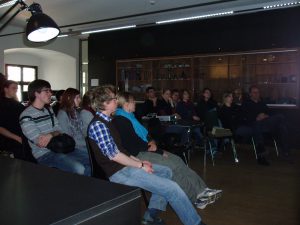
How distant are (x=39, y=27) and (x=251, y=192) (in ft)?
9.36

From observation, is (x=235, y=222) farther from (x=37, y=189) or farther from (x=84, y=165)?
(x=37, y=189)

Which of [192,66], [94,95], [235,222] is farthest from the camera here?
[192,66]

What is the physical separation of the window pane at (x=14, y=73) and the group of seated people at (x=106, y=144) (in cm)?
725

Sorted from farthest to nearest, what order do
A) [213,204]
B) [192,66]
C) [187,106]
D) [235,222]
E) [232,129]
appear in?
[192,66] < [187,106] < [232,129] < [213,204] < [235,222]

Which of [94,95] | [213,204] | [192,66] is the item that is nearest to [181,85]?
[192,66]

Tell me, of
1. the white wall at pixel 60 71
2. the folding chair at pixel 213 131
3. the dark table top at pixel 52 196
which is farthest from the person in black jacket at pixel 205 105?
the white wall at pixel 60 71

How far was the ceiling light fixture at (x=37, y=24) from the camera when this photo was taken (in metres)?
2.93

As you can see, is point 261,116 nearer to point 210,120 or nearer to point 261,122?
point 261,122

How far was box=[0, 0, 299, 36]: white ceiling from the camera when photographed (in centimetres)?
619

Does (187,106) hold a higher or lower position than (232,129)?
higher

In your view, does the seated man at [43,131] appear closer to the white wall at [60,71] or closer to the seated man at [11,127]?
the seated man at [11,127]

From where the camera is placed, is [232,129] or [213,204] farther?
[232,129]

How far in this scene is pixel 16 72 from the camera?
10.7 m

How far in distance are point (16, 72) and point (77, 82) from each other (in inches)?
86.8
